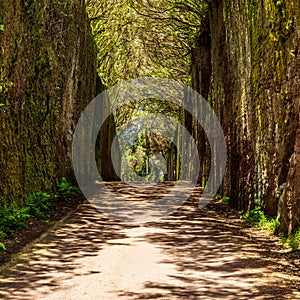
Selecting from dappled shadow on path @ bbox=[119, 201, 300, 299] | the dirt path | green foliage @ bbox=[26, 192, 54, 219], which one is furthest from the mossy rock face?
dappled shadow on path @ bbox=[119, 201, 300, 299]

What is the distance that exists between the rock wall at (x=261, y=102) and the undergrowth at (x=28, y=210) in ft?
14.5

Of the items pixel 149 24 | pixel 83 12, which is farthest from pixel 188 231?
pixel 149 24

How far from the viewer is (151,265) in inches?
243

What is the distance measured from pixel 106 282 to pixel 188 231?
345cm

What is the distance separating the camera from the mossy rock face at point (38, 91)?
28.6ft

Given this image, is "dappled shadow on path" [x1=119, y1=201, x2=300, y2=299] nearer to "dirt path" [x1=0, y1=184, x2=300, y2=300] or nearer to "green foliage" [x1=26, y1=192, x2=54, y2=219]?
"dirt path" [x1=0, y1=184, x2=300, y2=300]

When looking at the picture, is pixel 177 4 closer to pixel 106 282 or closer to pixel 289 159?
pixel 289 159

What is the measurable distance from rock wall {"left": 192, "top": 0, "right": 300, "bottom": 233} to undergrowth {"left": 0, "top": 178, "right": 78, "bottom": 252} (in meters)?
4.41

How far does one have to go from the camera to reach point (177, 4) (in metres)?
17.0

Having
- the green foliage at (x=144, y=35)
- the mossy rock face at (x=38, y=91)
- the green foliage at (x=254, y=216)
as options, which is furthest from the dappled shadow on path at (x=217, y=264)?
the green foliage at (x=144, y=35)

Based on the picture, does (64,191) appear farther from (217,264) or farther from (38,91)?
(217,264)

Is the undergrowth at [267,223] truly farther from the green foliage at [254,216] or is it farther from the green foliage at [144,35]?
the green foliage at [144,35]

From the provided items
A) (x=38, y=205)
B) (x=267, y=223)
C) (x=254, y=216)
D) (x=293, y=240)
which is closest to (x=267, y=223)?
(x=267, y=223)

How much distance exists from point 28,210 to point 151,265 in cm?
408
